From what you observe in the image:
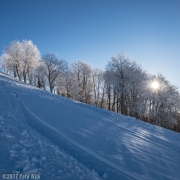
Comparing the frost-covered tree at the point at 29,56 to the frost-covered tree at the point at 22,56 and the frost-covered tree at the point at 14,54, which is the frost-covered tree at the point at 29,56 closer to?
the frost-covered tree at the point at 22,56

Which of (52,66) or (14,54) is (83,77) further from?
(14,54)

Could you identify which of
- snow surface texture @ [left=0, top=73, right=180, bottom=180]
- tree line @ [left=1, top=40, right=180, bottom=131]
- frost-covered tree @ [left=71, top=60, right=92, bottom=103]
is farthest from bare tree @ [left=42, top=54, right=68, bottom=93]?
snow surface texture @ [left=0, top=73, right=180, bottom=180]

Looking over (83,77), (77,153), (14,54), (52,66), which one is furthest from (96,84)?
(77,153)

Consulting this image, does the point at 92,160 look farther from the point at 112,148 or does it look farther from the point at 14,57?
the point at 14,57

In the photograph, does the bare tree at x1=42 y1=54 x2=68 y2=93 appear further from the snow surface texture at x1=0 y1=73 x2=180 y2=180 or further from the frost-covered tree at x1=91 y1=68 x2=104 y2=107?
the snow surface texture at x1=0 y1=73 x2=180 y2=180

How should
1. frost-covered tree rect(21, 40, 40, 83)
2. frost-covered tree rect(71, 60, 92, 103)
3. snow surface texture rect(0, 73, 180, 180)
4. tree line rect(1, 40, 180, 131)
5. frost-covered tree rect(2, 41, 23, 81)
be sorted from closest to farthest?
snow surface texture rect(0, 73, 180, 180)
tree line rect(1, 40, 180, 131)
frost-covered tree rect(2, 41, 23, 81)
frost-covered tree rect(21, 40, 40, 83)
frost-covered tree rect(71, 60, 92, 103)

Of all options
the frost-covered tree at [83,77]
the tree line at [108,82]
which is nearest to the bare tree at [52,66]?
the tree line at [108,82]

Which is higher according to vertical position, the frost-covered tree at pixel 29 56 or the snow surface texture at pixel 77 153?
the frost-covered tree at pixel 29 56

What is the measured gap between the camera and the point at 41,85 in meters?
36.3

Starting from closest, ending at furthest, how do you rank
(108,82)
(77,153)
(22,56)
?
(77,153) < (108,82) < (22,56)

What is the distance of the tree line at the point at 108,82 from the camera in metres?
24.2

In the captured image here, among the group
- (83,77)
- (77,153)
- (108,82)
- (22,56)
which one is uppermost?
(22,56)

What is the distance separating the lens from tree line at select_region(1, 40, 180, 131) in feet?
79.3

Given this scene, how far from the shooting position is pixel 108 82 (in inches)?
1006
